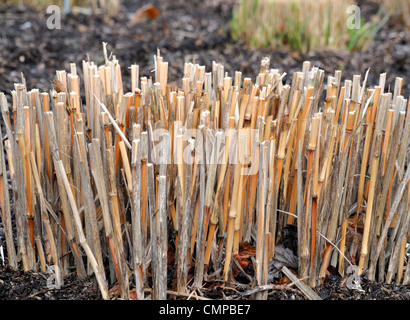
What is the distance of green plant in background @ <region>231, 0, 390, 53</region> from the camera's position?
4022 mm

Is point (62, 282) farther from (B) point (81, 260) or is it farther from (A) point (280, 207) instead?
(A) point (280, 207)

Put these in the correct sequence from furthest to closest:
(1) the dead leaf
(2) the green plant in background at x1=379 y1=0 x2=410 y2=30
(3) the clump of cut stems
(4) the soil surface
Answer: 1. (2) the green plant in background at x1=379 y1=0 x2=410 y2=30
2. (1) the dead leaf
3. (4) the soil surface
4. (3) the clump of cut stems

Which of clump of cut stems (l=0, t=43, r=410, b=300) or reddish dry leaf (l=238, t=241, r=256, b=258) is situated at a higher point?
clump of cut stems (l=0, t=43, r=410, b=300)

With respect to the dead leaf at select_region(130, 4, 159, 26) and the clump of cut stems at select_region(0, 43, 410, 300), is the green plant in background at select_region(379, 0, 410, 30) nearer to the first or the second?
the dead leaf at select_region(130, 4, 159, 26)

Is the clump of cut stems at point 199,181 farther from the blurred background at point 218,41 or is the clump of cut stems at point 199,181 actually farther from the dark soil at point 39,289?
the blurred background at point 218,41

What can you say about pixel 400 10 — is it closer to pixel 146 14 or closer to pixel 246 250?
pixel 146 14

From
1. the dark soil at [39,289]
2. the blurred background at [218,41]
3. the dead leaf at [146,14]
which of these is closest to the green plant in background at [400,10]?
the blurred background at [218,41]

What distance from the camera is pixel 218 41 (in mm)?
4289

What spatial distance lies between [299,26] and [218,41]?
69 centimetres

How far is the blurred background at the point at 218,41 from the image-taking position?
145 inches

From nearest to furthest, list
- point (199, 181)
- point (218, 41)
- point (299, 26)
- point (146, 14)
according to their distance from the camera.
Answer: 1. point (199, 181)
2. point (299, 26)
3. point (218, 41)
4. point (146, 14)

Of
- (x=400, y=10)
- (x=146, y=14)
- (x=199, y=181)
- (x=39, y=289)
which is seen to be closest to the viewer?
(x=199, y=181)

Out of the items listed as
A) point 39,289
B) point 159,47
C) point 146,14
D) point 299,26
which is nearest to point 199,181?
point 39,289

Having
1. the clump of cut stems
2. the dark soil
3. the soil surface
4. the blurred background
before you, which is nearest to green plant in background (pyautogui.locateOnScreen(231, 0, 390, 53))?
the blurred background
